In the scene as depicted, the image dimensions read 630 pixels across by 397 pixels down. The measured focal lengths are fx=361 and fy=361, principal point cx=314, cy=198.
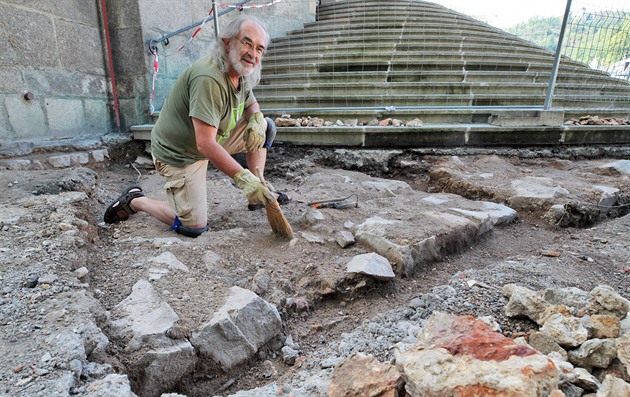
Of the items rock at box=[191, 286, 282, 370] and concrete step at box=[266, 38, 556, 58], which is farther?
concrete step at box=[266, 38, 556, 58]

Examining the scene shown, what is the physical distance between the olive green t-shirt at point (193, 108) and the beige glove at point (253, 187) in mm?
337

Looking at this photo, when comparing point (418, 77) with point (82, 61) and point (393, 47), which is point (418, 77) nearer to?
point (393, 47)

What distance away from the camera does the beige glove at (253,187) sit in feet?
7.05

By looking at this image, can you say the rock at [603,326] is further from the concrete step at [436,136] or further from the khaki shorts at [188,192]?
the concrete step at [436,136]

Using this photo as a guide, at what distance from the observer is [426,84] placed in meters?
5.59

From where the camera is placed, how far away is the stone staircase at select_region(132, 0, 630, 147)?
427 centimetres

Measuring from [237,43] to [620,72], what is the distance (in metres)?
7.41

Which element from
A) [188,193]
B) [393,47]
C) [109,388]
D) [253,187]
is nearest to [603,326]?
[109,388]

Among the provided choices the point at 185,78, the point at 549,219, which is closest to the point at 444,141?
the point at 549,219

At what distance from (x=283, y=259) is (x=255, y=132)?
1.13 meters

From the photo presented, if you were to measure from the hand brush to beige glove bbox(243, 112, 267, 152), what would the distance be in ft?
2.55

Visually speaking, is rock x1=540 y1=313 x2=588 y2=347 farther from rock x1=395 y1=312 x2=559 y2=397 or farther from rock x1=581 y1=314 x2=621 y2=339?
rock x1=395 y1=312 x2=559 y2=397

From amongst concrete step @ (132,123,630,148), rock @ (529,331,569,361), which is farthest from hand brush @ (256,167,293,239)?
concrete step @ (132,123,630,148)

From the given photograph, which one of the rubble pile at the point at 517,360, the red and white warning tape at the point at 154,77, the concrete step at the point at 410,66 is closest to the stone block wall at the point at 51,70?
the red and white warning tape at the point at 154,77
